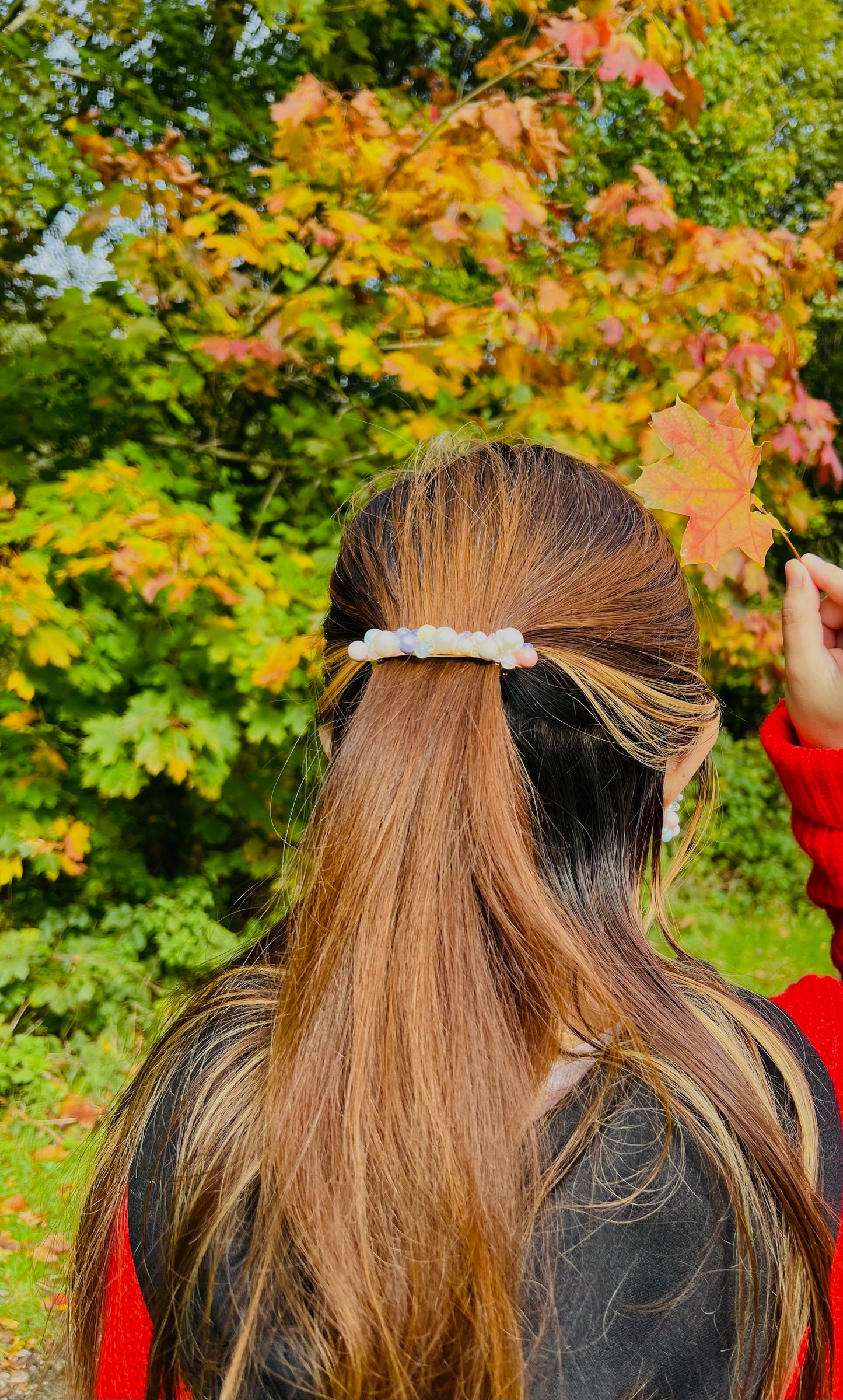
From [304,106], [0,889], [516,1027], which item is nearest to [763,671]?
[304,106]

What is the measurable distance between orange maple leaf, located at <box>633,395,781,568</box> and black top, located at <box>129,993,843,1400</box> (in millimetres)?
655

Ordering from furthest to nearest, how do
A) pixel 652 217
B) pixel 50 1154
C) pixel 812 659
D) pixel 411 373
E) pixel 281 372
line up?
pixel 281 372
pixel 652 217
pixel 50 1154
pixel 411 373
pixel 812 659

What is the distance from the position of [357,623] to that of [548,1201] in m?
0.61

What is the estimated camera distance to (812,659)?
1.28 metres

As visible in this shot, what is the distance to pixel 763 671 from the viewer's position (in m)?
3.97

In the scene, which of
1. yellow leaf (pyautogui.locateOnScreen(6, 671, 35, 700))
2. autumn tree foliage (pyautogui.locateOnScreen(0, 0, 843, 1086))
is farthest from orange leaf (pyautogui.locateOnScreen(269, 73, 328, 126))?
yellow leaf (pyautogui.locateOnScreen(6, 671, 35, 700))

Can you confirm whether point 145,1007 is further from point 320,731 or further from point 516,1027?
point 516,1027

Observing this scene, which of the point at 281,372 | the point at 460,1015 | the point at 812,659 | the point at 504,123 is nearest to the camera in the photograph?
the point at 460,1015

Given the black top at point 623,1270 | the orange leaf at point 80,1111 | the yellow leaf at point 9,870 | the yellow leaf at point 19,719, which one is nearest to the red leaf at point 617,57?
the yellow leaf at point 19,719

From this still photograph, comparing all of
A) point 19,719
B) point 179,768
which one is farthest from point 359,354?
point 19,719

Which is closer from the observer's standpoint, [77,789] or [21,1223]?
[21,1223]

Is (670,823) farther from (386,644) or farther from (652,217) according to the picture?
(652,217)

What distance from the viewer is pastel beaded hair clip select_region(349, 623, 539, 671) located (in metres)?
0.89

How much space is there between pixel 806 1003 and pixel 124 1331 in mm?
876
